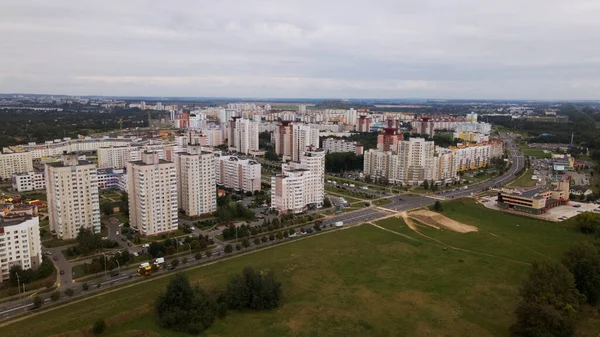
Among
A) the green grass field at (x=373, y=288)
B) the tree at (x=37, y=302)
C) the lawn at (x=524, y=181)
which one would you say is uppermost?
the lawn at (x=524, y=181)

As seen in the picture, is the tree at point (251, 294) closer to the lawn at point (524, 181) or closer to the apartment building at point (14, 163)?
the lawn at point (524, 181)

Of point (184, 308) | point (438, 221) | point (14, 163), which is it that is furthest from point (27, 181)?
point (438, 221)

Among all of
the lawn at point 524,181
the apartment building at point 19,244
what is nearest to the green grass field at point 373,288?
the apartment building at point 19,244

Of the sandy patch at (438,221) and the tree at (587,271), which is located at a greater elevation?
the tree at (587,271)

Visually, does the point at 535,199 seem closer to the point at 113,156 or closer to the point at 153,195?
the point at 153,195

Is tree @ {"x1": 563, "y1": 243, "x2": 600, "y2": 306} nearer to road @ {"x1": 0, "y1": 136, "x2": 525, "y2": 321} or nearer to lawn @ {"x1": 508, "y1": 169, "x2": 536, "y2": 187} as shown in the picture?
road @ {"x1": 0, "y1": 136, "x2": 525, "y2": 321}

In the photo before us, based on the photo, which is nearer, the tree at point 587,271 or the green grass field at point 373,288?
→ the green grass field at point 373,288
